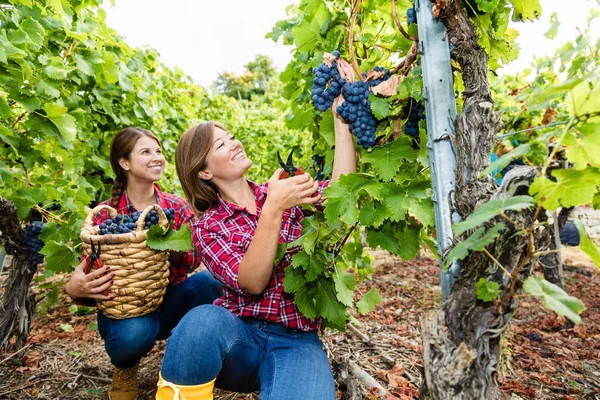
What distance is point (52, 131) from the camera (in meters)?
2.38

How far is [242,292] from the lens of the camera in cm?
177

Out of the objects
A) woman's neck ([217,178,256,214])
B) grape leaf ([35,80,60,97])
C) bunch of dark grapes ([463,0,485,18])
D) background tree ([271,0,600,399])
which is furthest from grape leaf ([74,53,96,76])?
bunch of dark grapes ([463,0,485,18])

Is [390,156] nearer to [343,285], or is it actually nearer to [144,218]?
[343,285]

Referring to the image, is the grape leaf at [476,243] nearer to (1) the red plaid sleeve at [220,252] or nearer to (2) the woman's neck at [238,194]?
(1) the red plaid sleeve at [220,252]

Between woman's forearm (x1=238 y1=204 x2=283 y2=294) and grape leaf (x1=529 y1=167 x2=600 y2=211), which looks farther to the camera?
woman's forearm (x1=238 y1=204 x2=283 y2=294)

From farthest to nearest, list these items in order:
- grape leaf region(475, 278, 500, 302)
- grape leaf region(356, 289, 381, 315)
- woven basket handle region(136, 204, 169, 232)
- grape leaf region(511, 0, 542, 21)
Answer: woven basket handle region(136, 204, 169, 232) → grape leaf region(356, 289, 381, 315) → grape leaf region(511, 0, 542, 21) → grape leaf region(475, 278, 500, 302)

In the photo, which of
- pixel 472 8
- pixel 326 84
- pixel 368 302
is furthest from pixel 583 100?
pixel 368 302

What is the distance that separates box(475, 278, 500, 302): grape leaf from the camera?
864 mm

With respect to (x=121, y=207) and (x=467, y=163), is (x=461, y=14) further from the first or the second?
(x=121, y=207)

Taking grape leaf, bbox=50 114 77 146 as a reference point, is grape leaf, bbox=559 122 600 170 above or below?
below

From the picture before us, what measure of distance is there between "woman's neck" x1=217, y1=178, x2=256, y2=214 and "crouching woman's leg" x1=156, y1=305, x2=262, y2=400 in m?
0.52

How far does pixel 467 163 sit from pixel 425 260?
603 cm

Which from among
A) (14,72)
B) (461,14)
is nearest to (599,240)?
(461,14)

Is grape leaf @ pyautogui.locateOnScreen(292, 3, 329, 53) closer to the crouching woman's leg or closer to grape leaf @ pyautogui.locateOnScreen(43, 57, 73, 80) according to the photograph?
the crouching woman's leg
